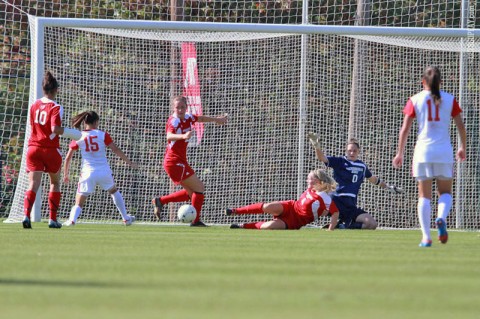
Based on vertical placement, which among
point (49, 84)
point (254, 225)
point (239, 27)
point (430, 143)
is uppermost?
point (239, 27)

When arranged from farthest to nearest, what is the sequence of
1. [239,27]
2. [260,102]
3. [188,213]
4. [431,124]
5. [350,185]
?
[260,102], [239,27], [350,185], [188,213], [431,124]

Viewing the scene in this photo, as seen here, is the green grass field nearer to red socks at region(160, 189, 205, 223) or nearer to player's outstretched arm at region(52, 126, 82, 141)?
player's outstretched arm at region(52, 126, 82, 141)

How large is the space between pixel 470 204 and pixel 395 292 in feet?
38.5

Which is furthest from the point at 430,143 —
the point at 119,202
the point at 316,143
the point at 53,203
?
the point at 119,202

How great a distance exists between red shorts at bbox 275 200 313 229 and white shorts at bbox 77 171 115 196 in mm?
2501

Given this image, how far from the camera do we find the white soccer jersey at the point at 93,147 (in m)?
15.7

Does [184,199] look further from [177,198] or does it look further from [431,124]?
[431,124]

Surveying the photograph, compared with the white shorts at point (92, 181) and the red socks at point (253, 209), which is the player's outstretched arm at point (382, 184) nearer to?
the red socks at point (253, 209)

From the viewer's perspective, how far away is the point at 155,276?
7.12 metres

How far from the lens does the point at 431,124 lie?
1089 cm

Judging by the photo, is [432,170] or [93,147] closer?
[432,170]

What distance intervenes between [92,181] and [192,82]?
318cm

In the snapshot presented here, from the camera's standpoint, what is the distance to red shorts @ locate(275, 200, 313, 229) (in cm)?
1557

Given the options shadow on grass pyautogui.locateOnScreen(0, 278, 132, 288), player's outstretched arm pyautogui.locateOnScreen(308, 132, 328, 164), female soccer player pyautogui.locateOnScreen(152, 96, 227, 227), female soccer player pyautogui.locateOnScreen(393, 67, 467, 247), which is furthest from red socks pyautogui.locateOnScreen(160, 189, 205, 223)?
shadow on grass pyautogui.locateOnScreen(0, 278, 132, 288)
